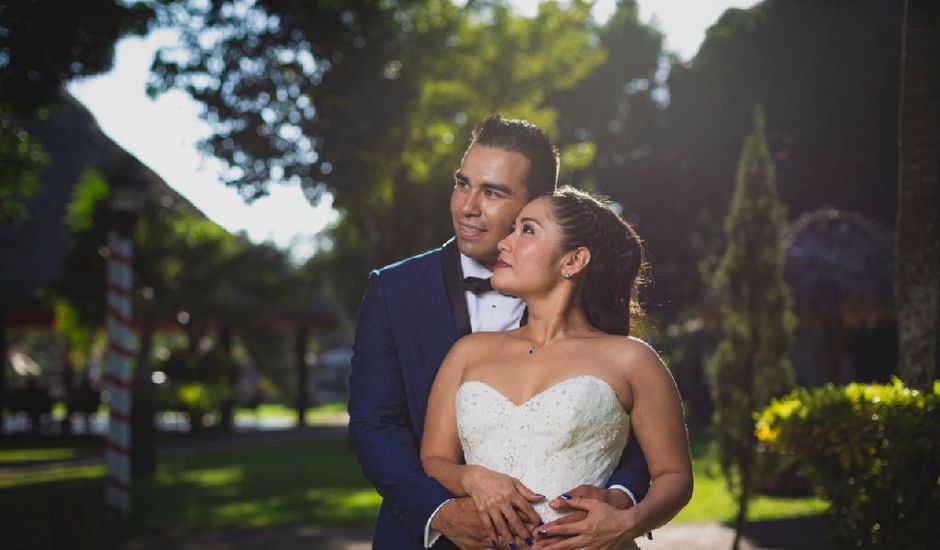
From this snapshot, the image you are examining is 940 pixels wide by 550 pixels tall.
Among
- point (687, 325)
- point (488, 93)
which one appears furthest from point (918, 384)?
point (687, 325)

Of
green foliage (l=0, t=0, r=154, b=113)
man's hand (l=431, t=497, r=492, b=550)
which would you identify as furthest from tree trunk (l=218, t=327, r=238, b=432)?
man's hand (l=431, t=497, r=492, b=550)

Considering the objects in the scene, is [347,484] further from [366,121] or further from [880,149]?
[880,149]

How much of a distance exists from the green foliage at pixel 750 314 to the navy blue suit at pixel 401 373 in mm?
7676

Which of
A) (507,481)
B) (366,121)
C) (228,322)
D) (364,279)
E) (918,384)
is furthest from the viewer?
(364,279)

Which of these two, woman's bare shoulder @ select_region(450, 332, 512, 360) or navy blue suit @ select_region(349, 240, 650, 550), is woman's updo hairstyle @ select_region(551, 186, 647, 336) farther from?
navy blue suit @ select_region(349, 240, 650, 550)

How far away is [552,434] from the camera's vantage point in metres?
3.52

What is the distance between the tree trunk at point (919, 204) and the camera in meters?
6.81

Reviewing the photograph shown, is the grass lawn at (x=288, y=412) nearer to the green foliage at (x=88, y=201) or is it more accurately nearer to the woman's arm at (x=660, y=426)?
the green foliage at (x=88, y=201)

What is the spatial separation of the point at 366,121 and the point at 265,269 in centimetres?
655

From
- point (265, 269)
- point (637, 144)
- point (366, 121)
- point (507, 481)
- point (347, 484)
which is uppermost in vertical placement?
point (637, 144)

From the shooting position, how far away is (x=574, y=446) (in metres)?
3.54

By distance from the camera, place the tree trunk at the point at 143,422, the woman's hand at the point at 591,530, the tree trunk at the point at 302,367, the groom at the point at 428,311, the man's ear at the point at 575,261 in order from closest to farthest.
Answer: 1. the woman's hand at the point at 591,530
2. the man's ear at the point at 575,261
3. the groom at the point at 428,311
4. the tree trunk at the point at 143,422
5. the tree trunk at the point at 302,367

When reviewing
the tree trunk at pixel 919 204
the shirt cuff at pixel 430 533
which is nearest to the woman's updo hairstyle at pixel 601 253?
the shirt cuff at pixel 430 533

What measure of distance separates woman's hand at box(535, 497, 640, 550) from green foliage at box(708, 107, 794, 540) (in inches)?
324
